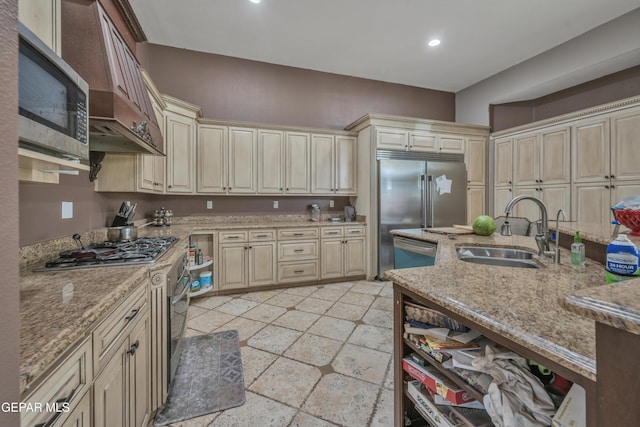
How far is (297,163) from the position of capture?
12.6 ft

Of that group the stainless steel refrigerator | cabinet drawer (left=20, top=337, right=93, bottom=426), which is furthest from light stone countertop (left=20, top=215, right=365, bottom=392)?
the stainless steel refrigerator

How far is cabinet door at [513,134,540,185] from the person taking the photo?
12.4ft

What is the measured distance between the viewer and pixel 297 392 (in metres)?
1.65

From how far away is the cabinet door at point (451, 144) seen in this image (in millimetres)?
4160

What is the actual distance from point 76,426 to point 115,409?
11.0 inches

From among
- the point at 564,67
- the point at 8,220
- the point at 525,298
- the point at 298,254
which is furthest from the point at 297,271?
the point at 564,67

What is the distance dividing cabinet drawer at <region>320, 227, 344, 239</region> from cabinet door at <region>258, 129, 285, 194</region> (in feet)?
2.71

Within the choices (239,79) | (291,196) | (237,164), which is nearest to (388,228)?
(291,196)

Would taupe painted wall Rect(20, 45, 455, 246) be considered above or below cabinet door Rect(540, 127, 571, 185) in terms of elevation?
above

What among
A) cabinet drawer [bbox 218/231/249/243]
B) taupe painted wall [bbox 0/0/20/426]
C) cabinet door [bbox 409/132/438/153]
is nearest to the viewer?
taupe painted wall [bbox 0/0/20/426]

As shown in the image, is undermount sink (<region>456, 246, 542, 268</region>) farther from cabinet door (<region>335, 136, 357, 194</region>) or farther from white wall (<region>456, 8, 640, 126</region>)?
white wall (<region>456, 8, 640, 126</region>)

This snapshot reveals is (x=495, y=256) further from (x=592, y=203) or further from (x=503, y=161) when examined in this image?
(x=503, y=161)

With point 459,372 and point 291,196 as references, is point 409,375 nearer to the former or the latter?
point 459,372

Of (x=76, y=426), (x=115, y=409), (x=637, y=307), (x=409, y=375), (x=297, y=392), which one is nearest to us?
(x=637, y=307)
